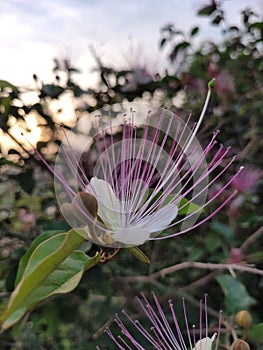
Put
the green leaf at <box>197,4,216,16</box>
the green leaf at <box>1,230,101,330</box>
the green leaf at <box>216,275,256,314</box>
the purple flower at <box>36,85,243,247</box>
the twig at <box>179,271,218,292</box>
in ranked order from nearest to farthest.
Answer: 1. the green leaf at <box>1,230,101,330</box>
2. the purple flower at <box>36,85,243,247</box>
3. the green leaf at <box>216,275,256,314</box>
4. the twig at <box>179,271,218,292</box>
5. the green leaf at <box>197,4,216,16</box>

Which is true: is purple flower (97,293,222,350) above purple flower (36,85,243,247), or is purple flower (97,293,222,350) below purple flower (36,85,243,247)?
below

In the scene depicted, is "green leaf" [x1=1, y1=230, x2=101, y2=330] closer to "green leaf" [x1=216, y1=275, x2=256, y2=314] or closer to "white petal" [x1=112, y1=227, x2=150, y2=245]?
"white petal" [x1=112, y1=227, x2=150, y2=245]

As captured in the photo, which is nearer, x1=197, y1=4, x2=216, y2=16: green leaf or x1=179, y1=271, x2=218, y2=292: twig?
x1=179, y1=271, x2=218, y2=292: twig

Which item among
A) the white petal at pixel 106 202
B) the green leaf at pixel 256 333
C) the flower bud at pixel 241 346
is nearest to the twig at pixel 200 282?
the green leaf at pixel 256 333

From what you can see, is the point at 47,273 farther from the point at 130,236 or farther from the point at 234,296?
the point at 234,296

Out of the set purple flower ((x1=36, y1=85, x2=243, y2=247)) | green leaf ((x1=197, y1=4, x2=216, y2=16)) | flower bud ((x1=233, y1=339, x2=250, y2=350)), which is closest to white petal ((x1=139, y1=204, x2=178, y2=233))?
purple flower ((x1=36, y1=85, x2=243, y2=247))

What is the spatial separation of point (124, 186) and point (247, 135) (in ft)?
3.51

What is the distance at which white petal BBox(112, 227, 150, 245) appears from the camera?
62cm

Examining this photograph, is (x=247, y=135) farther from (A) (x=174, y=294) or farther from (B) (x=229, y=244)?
(A) (x=174, y=294)

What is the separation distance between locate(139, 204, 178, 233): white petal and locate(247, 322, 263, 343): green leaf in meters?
0.27

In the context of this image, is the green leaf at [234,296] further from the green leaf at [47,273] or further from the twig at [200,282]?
the green leaf at [47,273]

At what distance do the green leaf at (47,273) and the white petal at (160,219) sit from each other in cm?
9

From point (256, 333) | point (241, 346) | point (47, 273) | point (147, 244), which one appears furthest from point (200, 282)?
point (47, 273)

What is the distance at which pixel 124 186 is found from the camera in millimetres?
667
